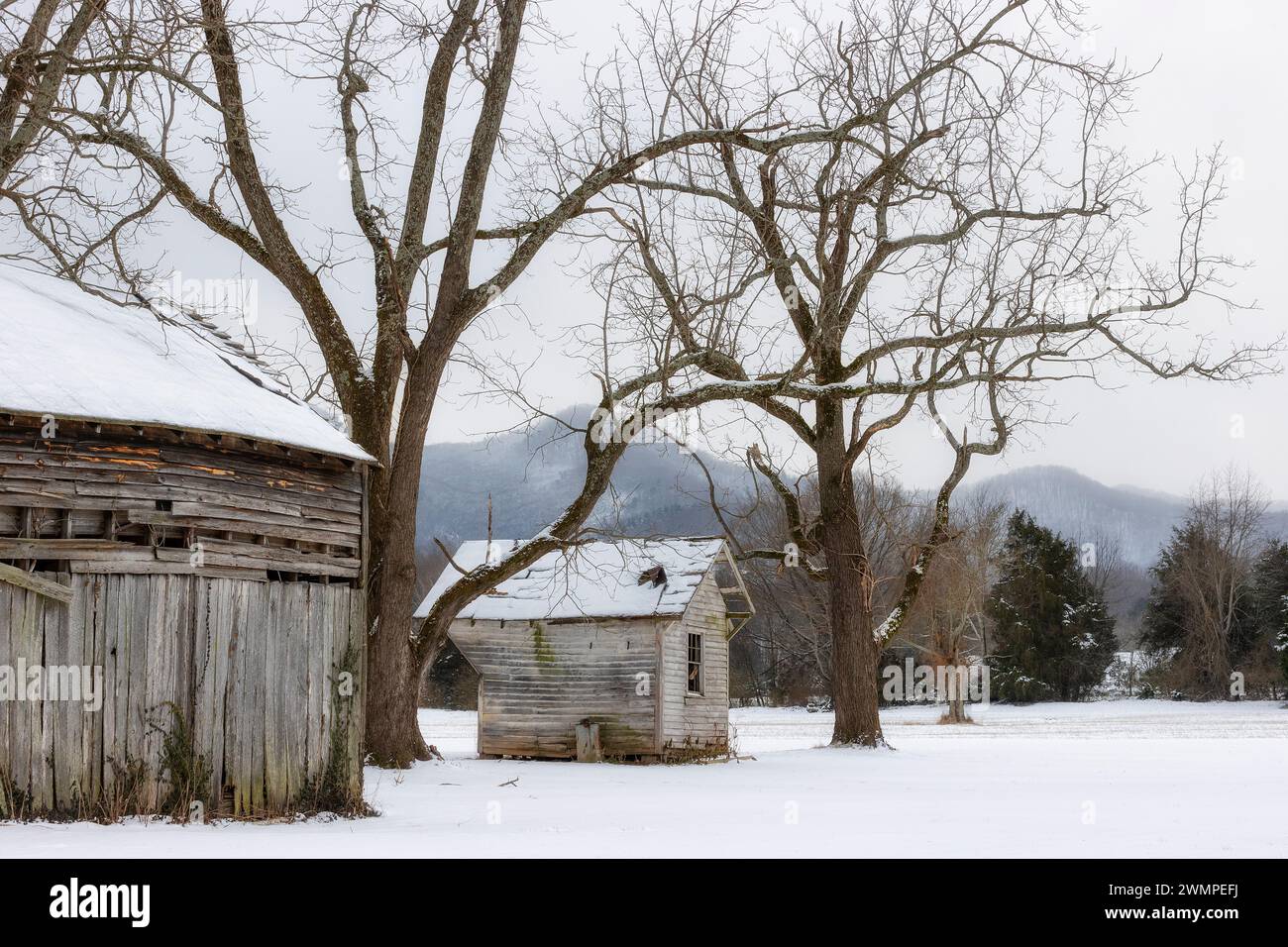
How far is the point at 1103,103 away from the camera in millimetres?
20578

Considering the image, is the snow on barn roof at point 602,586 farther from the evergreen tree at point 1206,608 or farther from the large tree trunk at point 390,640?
the evergreen tree at point 1206,608

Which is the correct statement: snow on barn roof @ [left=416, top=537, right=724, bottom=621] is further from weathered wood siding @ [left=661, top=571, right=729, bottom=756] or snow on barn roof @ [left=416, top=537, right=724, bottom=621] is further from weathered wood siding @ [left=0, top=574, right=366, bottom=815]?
weathered wood siding @ [left=0, top=574, right=366, bottom=815]

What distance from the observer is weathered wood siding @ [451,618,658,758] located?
22.7 metres

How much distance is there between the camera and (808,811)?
13.5 metres

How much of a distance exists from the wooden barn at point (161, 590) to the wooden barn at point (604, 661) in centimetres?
1010

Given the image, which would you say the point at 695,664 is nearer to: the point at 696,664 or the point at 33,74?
the point at 696,664

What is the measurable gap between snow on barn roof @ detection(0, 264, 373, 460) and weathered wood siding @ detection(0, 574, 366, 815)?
1.51 metres

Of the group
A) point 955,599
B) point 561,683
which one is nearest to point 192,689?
point 561,683

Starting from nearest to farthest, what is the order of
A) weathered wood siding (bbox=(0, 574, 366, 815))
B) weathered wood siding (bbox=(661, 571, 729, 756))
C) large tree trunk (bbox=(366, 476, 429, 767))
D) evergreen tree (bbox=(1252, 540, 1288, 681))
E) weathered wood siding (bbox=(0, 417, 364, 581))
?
1. weathered wood siding (bbox=(0, 574, 366, 815))
2. weathered wood siding (bbox=(0, 417, 364, 581))
3. large tree trunk (bbox=(366, 476, 429, 767))
4. weathered wood siding (bbox=(661, 571, 729, 756))
5. evergreen tree (bbox=(1252, 540, 1288, 681))

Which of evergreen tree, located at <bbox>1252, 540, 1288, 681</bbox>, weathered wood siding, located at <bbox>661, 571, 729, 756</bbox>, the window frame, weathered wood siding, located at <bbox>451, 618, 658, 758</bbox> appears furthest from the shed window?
evergreen tree, located at <bbox>1252, 540, 1288, 681</bbox>

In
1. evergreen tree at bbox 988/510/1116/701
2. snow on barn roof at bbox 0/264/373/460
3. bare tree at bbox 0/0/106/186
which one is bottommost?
evergreen tree at bbox 988/510/1116/701

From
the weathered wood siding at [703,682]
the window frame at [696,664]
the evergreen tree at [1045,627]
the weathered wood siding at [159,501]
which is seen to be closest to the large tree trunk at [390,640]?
the weathered wood siding at [159,501]
